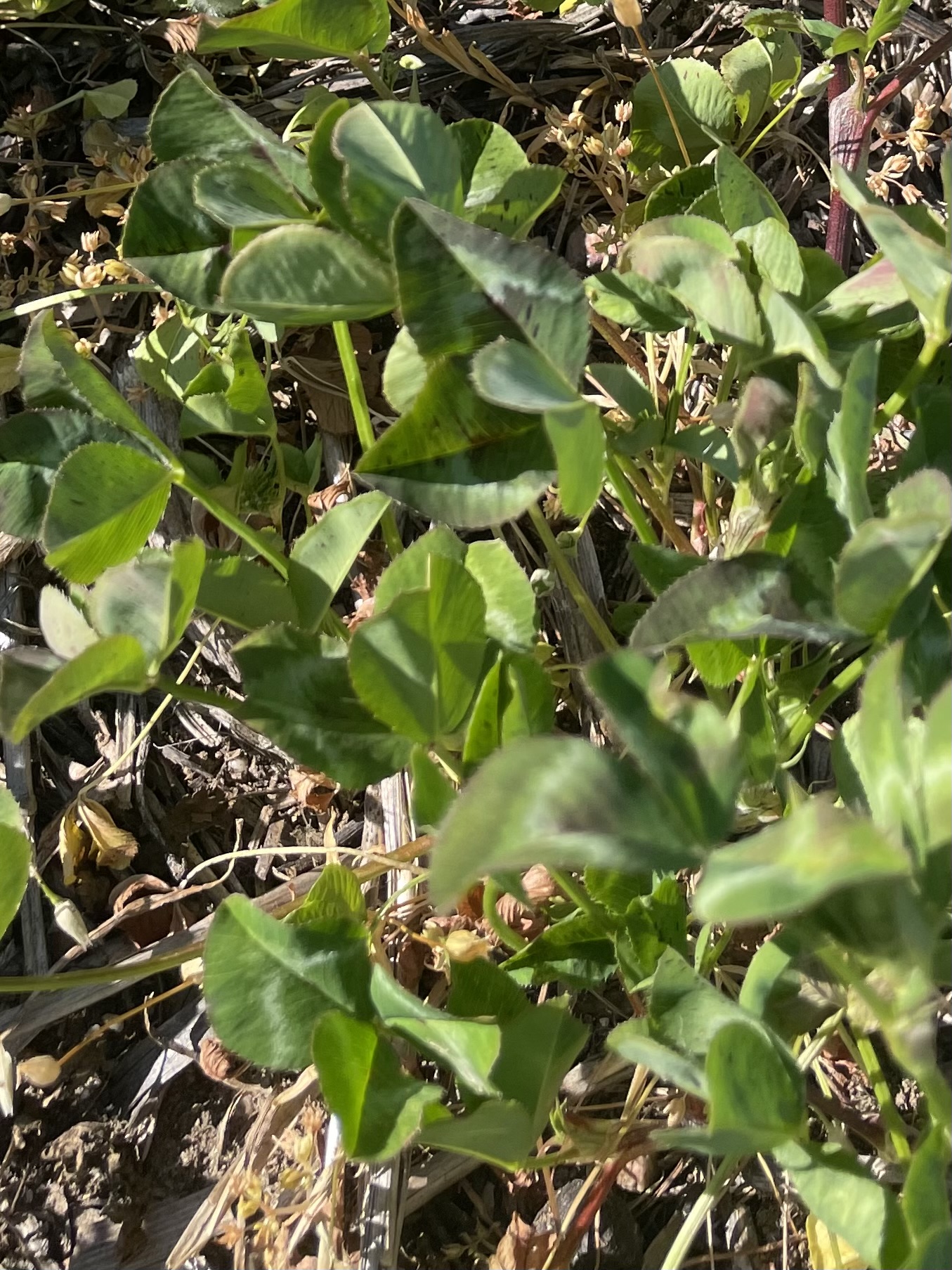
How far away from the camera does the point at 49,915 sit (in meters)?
1.23

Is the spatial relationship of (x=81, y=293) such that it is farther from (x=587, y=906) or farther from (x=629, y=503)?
(x=587, y=906)

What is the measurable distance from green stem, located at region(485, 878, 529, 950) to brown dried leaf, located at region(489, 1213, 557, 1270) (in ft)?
0.70

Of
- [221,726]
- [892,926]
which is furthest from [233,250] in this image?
[892,926]

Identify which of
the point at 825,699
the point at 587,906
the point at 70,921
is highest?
the point at 825,699

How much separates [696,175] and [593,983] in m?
0.75

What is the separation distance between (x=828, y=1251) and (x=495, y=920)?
358 mm

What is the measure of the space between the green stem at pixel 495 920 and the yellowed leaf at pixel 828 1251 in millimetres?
306

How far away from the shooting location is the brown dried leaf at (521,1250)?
2.90 feet

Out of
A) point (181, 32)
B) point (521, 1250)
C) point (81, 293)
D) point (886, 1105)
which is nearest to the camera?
point (886, 1105)

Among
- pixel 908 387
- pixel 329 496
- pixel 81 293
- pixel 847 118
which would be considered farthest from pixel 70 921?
pixel 847 118

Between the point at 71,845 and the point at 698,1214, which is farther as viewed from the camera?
the point at 71,845

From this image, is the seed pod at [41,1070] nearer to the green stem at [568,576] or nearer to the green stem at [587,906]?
the green stem at [587,906]

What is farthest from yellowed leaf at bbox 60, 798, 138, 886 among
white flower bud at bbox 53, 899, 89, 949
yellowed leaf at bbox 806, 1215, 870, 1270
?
yellowed leaf at bbox 806, 1215, 870, 1270

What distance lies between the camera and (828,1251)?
0.85 m
